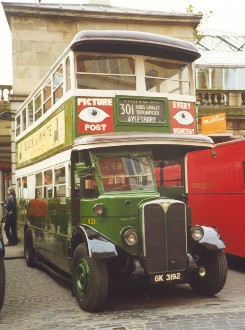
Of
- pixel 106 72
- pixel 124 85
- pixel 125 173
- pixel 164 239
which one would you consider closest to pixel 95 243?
pixel 164 239

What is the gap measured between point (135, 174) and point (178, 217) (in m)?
0.95

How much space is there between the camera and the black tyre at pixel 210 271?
787 cm

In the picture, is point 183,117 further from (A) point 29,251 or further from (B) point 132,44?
(A) point 29,251

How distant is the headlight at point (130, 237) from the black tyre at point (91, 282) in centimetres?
46

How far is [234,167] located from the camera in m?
10.5

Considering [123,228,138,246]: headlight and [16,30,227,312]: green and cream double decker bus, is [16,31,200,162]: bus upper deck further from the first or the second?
[123,228,138,246]: headlight

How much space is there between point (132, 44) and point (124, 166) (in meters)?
2.21

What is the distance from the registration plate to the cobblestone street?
43 centimetres

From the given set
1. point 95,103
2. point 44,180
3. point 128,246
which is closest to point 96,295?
point 128,246

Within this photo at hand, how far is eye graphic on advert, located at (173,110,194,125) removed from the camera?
8.83m

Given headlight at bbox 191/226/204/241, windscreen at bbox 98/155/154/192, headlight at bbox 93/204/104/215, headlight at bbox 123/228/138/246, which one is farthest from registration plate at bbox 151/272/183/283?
windscreen at bbox 98/155/154/192

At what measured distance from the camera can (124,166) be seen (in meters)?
7.84

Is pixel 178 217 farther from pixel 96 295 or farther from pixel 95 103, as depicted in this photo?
pixel 95 103

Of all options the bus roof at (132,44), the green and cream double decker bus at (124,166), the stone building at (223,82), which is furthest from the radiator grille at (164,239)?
the stone building at (223,82)
